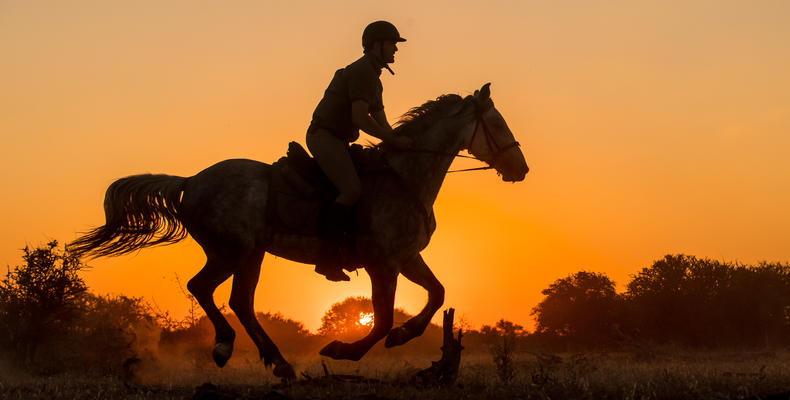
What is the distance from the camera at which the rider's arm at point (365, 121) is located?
28.4ft

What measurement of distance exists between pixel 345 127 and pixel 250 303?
2.63 metres

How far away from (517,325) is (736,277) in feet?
24.8

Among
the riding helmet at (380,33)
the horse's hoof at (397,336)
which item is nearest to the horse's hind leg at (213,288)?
the horse's hoof at (397,336)

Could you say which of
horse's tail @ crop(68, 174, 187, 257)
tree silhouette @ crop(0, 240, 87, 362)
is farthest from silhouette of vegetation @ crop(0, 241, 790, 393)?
horse's tail @ crop(68, 174, 187, 257)

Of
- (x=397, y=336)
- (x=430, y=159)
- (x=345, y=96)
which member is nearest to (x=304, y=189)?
(x=345, y=96)

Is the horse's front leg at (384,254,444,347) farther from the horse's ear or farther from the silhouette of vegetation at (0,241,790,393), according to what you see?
the silhouette of vegetation at (0,241,790,393)

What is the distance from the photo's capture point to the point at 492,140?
924 cm

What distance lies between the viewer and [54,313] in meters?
15.9

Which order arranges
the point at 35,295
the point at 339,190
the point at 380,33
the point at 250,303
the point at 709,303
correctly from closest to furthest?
the point at 339,190 < the point at 380,33 < the point at 250,303 < the point at 35,295 < the point at 709,303

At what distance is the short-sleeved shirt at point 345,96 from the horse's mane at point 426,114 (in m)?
0.50

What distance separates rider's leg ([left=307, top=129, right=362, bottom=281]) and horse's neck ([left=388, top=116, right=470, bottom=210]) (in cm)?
61

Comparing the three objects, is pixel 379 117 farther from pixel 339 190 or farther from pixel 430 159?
pixel 339 190

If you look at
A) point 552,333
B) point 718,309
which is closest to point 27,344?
point 552,333

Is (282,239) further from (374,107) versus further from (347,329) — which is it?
(347,329)
